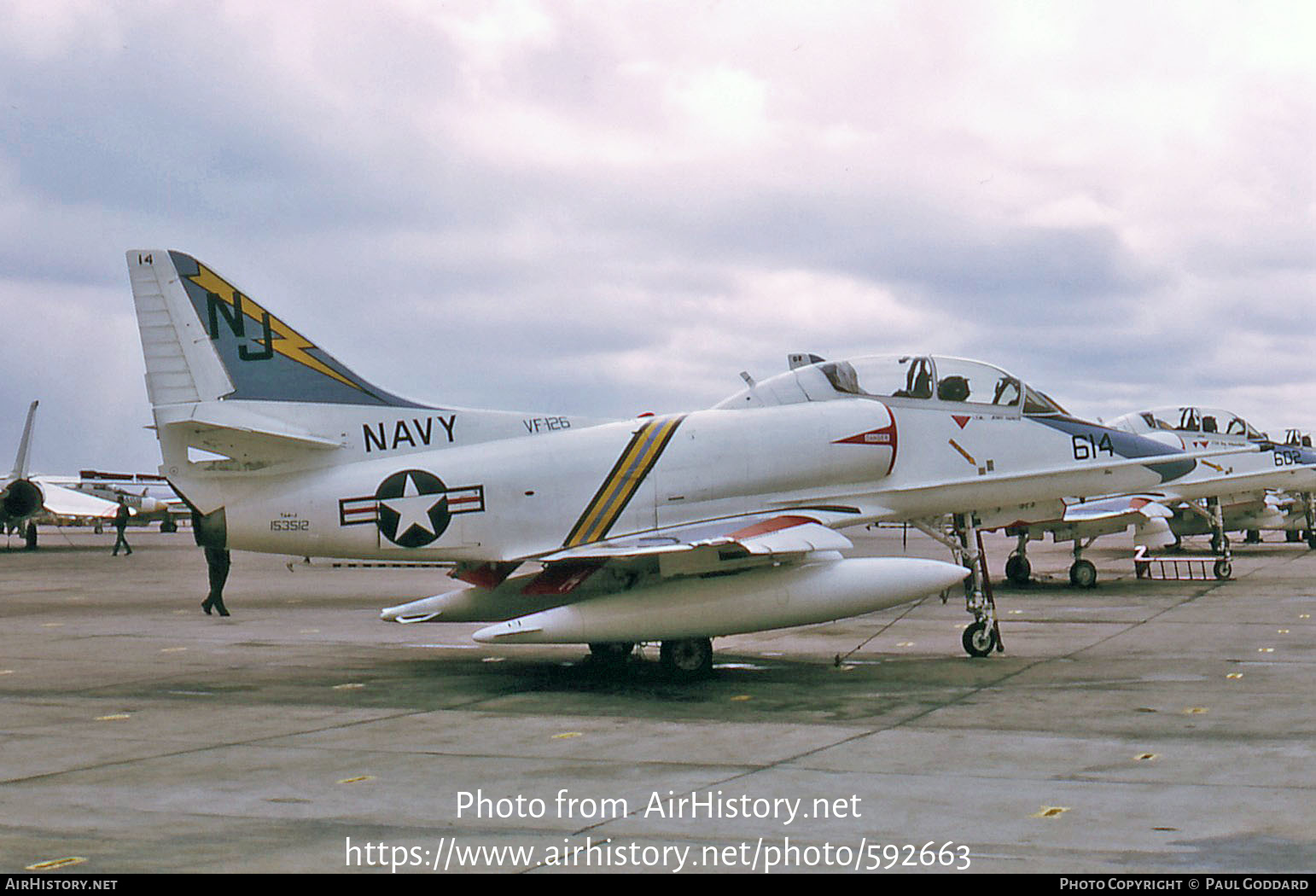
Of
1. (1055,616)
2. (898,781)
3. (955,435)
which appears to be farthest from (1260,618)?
(898,781)

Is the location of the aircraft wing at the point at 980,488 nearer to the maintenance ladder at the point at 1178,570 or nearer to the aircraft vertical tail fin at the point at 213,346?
the aircraft vertical tail fin at the point at 213,346

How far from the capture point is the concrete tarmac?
19.6ft

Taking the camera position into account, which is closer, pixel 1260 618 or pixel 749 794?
pixel 749 794

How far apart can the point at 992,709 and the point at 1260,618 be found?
9882 millimetres

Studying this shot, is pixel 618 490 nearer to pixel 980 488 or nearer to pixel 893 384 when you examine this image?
pixel 893 384

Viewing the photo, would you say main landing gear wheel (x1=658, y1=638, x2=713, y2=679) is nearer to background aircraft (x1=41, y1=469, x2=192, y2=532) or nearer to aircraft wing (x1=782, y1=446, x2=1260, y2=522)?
aircraft wing (x1=782, y1=446, x2=1260, y2=522)

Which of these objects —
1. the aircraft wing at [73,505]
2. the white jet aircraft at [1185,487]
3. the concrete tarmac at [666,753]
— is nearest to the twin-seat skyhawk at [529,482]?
the concrete tarmac at [666,753]

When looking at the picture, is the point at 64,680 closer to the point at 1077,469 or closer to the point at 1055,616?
the point at 1077,469

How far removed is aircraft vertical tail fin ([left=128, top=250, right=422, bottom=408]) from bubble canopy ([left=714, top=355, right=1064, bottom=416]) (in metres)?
4.24

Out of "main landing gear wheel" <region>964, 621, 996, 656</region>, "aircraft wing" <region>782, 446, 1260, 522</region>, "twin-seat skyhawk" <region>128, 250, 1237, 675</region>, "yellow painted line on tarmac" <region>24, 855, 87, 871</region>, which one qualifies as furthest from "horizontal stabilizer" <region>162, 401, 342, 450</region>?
"main landing gear wheel" <region>964, 621, 996, 656</region>

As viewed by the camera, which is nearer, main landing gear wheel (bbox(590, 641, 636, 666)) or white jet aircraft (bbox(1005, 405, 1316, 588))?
main landing gear wheel (bbox(590, 641, 636, 666))

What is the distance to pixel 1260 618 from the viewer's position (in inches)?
712

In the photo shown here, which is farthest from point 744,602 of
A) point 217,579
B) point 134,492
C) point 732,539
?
point 134,492

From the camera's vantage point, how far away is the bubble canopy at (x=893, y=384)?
13352 millimetres
